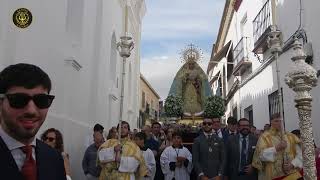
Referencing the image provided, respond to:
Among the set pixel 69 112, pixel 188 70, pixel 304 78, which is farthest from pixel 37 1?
pixel 188 70

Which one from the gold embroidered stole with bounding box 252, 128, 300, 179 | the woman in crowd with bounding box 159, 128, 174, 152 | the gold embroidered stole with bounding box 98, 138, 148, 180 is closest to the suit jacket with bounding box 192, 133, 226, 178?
the gold embroidered stole with bounding box 252, 128, 300, 179

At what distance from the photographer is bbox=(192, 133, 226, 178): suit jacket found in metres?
7.99

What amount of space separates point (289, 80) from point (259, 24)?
37.7 feet

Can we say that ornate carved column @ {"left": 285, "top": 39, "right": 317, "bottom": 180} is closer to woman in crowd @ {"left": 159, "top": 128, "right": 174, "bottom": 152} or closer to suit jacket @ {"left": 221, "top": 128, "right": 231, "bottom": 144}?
suit jacket @ {"left": 221, "top": 128, "right": 231, "bottom": 144}

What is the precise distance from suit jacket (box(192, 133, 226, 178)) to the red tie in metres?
6.10

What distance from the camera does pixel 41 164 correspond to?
2168 mm

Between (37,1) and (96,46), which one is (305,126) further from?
(96,46)

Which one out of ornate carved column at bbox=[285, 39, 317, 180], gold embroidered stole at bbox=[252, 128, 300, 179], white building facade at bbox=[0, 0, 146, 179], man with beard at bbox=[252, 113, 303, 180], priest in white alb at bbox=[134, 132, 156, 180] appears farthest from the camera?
priest in white alb at bbox=[134, 132, 156, 180]

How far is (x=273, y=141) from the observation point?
7.00 m

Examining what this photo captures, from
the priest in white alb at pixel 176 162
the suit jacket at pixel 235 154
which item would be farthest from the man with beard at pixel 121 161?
the suit jacket at pixel 235 154

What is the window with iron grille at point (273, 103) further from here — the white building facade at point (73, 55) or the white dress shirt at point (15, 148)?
the white dress shirt at point (15, 148)

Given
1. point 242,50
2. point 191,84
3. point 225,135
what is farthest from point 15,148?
point 191,84

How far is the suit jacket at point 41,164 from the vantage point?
1.99 meters

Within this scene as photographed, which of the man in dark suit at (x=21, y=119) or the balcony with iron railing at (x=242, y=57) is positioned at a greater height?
the balcony with iron railing at (x=242, y=57)
